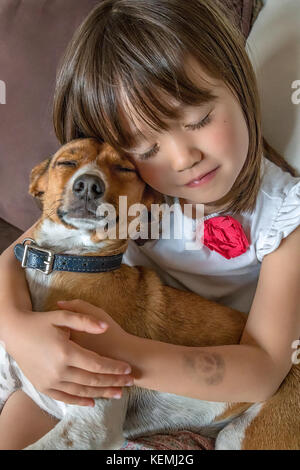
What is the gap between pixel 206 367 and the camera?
109 cm

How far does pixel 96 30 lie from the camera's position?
1.11 meters

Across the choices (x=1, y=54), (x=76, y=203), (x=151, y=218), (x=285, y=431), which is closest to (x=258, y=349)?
(x=285, y=431)

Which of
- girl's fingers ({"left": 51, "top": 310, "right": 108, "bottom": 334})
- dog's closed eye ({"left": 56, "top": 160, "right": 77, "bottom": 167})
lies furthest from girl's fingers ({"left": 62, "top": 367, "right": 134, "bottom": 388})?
dog's closed eye ({"left": 56, "top": 160, "right": 77, "bottom": 167})

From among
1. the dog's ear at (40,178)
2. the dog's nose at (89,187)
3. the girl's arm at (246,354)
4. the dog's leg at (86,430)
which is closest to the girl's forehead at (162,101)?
the dog's nose at (89,187)

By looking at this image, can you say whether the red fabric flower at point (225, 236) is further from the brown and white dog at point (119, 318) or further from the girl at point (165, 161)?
the brown and white dog at point (119, 318)

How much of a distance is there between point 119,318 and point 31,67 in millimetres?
929

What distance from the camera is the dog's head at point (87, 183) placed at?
3.51 feet

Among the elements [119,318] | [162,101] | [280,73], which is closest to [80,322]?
[119,318]

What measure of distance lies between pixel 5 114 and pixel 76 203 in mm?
710

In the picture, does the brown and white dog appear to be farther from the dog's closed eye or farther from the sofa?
the sofa

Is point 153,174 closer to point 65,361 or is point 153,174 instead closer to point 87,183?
point 87,183

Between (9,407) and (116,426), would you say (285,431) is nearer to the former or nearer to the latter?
(116,426)

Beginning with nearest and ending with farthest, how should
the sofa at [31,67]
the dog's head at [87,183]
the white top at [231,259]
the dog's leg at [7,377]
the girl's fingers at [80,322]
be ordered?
the girl's fingers at [80,322]
the dog's head at [87,183]
the dog's leg at [7,377]
the white top at [231,259]
the sofa at [31,67]

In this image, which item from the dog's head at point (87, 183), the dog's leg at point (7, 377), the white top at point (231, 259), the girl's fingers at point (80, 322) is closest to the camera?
the girl's fingers at point (80, 322)
